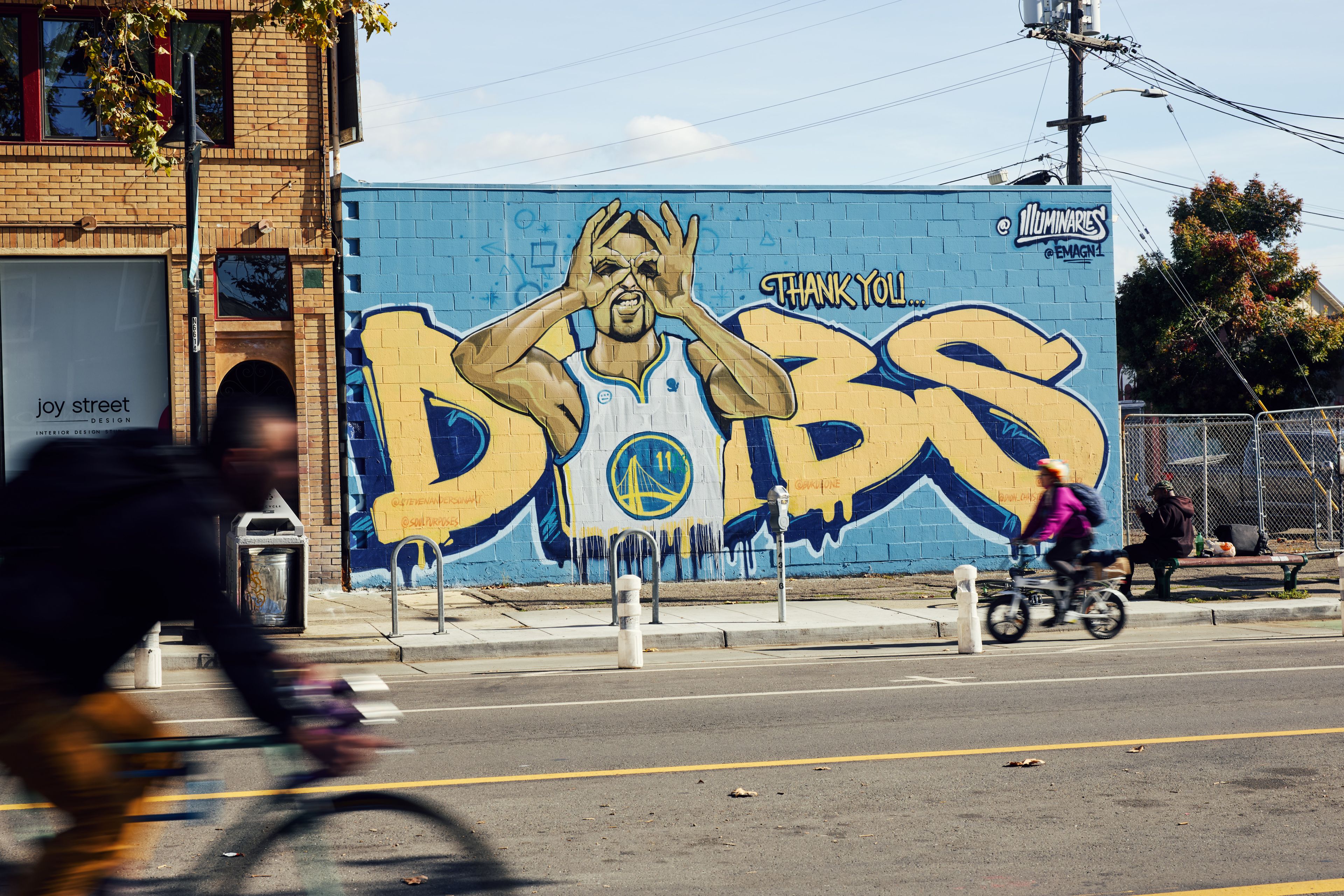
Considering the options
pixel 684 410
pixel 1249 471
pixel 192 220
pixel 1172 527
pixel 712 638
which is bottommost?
pixel 712 638

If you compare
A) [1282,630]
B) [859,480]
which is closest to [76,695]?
[1282,630]

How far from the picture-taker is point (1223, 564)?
15727 mm

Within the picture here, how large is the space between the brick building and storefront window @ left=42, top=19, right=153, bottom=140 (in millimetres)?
17

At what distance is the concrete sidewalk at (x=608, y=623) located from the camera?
12.0m

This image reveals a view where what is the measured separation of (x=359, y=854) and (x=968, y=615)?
8.66 meters

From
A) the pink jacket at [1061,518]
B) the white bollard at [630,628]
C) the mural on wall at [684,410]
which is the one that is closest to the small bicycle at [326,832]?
the white bollard at [630,628]

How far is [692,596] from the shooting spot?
624 inches

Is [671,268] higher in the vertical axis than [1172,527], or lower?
higher

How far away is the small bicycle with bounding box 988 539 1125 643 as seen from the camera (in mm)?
12453

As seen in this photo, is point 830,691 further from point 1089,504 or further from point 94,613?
point 94,613

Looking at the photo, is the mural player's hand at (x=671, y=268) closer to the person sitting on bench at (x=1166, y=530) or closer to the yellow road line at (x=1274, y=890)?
the person sitting on bench at (x=1166, y=530)

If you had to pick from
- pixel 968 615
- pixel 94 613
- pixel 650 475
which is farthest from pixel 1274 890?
pixel 650 475

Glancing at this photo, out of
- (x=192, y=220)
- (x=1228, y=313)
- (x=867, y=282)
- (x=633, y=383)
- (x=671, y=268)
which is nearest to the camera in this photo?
(x=192, y=220)

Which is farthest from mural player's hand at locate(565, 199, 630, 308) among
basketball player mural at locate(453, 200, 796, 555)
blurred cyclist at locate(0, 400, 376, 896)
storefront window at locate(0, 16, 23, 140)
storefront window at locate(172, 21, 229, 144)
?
blurred cyclist at locate(0, 400, 376, 896)
